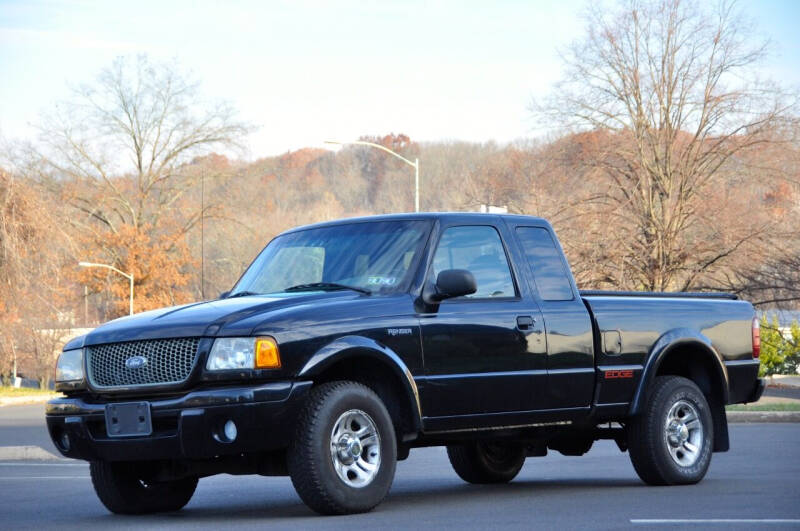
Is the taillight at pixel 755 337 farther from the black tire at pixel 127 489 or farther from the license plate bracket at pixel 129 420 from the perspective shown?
the license plate bracket at pixel 129 420

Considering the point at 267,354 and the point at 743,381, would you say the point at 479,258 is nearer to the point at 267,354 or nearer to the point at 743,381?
the point at 267,354

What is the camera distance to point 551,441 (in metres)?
10.7

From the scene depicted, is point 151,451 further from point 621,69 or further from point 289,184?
point 289,184

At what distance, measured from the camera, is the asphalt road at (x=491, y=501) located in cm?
801

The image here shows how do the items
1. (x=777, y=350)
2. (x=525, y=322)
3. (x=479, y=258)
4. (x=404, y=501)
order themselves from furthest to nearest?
1. (x=777, y=350)
2. (x=404, y=501)
3. (x=479, y=258)
4. (x=525, y=322)

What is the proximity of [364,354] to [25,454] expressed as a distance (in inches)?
372

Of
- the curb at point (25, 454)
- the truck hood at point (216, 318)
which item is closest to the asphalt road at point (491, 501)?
the truck hood at point (216, 318)

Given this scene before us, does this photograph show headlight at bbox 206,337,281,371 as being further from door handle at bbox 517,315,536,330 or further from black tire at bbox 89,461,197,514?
door handle at bbox 517,315,536,330

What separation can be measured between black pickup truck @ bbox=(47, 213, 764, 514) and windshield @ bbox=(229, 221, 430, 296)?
1 centimetres

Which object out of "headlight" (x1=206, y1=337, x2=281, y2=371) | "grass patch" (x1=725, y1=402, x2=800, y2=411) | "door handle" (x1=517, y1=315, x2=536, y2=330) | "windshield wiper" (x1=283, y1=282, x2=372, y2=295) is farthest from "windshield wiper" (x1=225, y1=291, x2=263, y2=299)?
"grass patch" (x1=725, y1=402, x2=800, y2=411)

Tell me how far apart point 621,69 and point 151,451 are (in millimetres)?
28675

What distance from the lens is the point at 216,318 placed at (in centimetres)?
817

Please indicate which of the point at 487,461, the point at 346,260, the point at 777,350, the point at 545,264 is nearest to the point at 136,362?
the point at 346,260

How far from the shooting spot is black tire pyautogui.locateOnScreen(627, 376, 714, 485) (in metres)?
10.3
